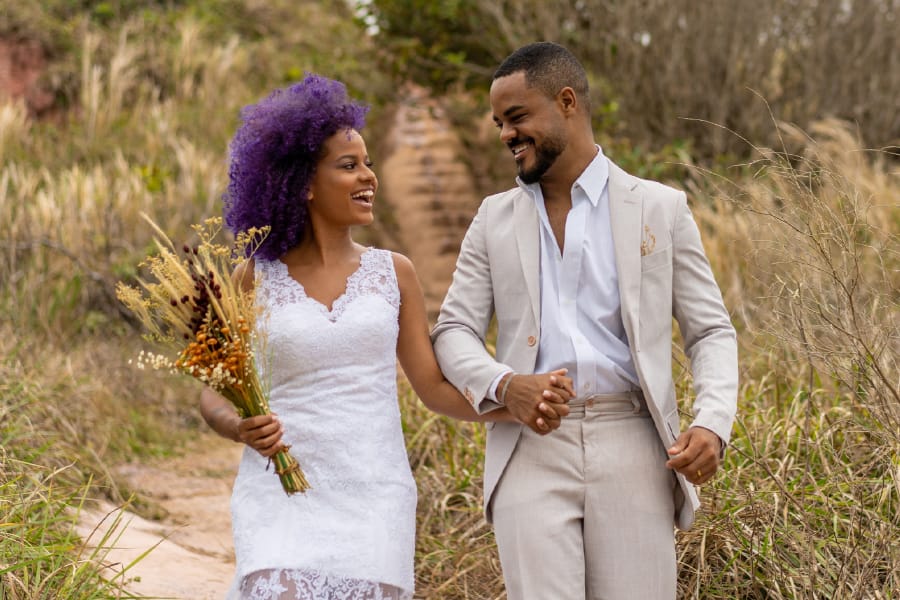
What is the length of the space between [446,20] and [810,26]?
3.52 meters

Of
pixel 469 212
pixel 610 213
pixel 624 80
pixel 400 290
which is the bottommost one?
pixel 469 212

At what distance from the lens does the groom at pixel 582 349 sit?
3158mm

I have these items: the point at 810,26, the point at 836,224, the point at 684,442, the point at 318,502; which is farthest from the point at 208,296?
the point at 810,26

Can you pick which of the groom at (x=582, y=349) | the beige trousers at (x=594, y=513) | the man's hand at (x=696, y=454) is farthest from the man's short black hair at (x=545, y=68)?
the man's hand at (x=696, y=454)

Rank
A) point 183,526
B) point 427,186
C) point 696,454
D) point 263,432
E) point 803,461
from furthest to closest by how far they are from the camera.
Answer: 1. point 427,186
2. point 183,526
3. point 803,461
4. point 263,432
5. point 696,454

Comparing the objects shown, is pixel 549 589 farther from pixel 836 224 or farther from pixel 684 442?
pixel 836 224

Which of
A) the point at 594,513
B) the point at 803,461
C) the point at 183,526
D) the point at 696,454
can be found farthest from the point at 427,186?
the point at 696,454

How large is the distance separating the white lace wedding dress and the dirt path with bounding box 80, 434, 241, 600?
570 millimetres

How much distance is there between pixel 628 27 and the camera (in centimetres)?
1053

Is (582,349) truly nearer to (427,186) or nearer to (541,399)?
(541,399)

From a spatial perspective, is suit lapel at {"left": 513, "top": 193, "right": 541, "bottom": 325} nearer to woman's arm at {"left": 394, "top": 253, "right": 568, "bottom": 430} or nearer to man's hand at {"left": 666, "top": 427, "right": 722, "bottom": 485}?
woman's arm at {"left": 394, "top": 253, "right": 568, "bottom": 430}

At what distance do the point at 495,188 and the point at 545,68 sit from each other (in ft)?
29.4

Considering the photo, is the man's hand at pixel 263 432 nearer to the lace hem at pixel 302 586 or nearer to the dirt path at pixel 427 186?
the lace hem at pixel 302 586

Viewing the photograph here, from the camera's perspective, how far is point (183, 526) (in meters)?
4.74
